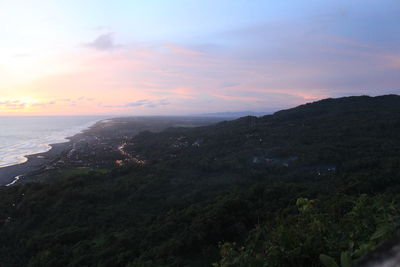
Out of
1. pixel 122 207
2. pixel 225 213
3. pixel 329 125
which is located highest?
pixel 329 125

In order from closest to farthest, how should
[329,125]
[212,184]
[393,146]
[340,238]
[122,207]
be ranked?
[340,238], [122,207], [212,184], [393,146], [329,125]

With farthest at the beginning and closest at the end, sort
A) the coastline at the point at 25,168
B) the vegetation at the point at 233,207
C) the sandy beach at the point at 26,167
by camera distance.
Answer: the sandy beach at the point at 26,167 < the coastline at the point at 25,168 < the vegetation at the point at 233,207

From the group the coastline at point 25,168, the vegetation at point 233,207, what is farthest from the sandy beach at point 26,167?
the vegetation at point 233,207

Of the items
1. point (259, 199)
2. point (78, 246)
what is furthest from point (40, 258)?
point (259, 199)

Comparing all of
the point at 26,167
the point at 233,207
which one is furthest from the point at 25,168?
the point at 233,207

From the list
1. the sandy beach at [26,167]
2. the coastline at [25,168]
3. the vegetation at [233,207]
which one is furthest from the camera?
the sandy beach at [26,167]

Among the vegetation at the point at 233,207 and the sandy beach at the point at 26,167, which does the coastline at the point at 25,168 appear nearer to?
the sandy beach at the point at 26,167

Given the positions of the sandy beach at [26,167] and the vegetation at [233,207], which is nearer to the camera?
the vegetation at [233,207]

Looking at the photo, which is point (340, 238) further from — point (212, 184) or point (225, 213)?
point (212, 184)

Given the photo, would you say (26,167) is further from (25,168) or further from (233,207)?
(233,207)
